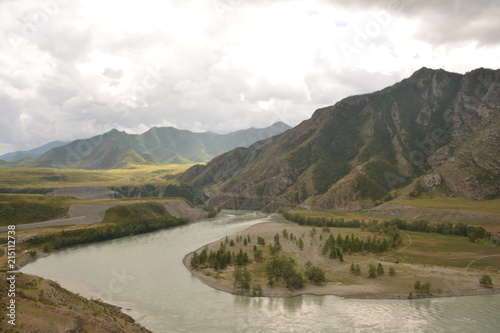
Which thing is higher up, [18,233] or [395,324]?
[18,233]

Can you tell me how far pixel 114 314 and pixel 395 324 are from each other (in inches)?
2261

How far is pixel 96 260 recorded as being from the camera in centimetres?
11438

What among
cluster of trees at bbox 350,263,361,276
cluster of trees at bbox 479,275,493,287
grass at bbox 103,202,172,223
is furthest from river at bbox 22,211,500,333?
grass at bbox 103,202,172,223

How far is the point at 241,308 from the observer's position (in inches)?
2822

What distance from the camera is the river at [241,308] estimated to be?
205 ft

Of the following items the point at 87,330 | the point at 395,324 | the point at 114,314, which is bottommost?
the point at 395,324

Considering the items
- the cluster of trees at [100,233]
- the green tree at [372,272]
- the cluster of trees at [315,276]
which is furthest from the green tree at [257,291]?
the cluster of trees at [100,233]

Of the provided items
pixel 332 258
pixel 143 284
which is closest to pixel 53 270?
pixel 143 284

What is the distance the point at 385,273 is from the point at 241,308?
1882 inches

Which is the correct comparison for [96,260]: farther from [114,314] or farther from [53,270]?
[114,314]

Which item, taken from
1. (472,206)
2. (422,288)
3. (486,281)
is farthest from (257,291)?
(472,206)

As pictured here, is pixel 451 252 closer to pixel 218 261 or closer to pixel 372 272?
pixel 372 272

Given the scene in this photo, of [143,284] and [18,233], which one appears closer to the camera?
[143,284]

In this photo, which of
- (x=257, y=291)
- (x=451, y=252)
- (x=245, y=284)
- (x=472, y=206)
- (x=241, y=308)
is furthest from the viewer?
(x=472, y=206)
